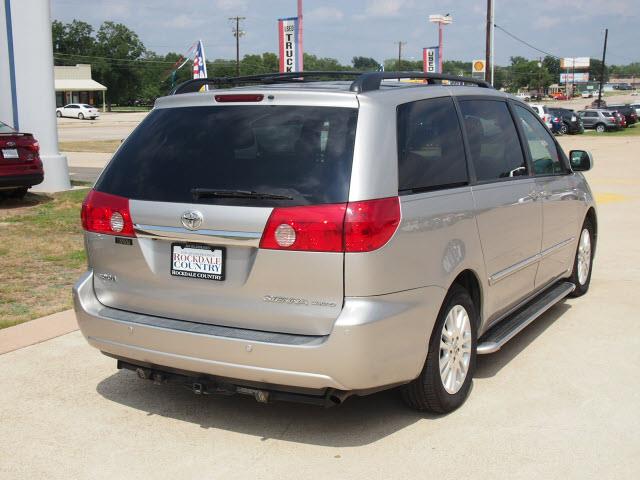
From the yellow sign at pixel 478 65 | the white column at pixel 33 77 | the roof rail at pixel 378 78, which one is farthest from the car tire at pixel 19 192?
the yellow sign at pixel 478 65

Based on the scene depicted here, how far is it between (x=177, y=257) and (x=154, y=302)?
301 millimetres

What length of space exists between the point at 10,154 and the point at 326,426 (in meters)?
10.1

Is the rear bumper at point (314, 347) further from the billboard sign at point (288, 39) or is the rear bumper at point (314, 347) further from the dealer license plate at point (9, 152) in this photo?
the billboard sign at point (288, 39)

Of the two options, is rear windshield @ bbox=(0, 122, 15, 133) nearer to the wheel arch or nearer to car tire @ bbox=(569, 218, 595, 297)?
car tire @ bbox=(569, 218, 595, 297)

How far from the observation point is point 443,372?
4457 mm

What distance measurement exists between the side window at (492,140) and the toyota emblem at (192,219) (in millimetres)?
1880

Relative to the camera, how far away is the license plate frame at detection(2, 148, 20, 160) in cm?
1277

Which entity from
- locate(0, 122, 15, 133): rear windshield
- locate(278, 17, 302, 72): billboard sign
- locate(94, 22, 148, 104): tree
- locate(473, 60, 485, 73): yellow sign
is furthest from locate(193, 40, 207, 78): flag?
locate(94, 22, 148, 104): tree

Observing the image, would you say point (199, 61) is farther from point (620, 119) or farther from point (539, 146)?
point (620, 119)

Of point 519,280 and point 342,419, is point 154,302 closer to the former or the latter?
point 342,419

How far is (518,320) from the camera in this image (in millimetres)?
5500

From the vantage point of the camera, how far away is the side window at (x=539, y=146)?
597cm

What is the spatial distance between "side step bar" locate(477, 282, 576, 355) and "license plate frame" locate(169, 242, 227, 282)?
1747 mm

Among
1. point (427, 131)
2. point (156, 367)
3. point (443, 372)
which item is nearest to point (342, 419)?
point (443, 372)
